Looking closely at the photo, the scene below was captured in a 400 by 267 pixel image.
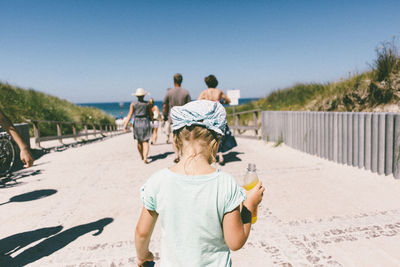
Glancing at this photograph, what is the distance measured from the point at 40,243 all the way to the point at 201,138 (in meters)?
2.82

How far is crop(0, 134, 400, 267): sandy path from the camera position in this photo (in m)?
2.74

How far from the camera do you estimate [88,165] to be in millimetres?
7371

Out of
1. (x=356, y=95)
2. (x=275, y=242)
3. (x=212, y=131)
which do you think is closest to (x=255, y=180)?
(x=212, y=131)

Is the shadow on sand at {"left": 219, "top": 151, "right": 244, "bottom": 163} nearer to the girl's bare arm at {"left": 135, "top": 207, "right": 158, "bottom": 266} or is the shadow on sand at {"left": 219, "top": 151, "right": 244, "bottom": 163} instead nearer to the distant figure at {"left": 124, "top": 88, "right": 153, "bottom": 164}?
the distant figure at {"left": 124, "top": 88, "right": 153, "bottom": 164}

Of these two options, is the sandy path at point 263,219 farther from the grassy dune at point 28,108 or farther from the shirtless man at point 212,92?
the grassy dune at point 28,108

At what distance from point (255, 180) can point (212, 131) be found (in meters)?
0.60

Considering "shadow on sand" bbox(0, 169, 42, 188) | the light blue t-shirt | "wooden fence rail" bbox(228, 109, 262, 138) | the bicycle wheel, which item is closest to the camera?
the light blue t-shirt

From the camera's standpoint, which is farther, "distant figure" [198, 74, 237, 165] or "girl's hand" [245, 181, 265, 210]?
"distant figure" [198, 74, 237, 165]

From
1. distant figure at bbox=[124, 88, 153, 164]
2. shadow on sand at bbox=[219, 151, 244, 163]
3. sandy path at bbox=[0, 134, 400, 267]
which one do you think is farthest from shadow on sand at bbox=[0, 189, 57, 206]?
shadow on sand at bbox=[219, 151, 244, 163]

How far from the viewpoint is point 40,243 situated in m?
3.15

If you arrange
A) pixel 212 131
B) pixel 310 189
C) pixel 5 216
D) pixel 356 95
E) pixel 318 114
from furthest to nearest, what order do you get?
1. pixel 356 95
2. pixel 318 114
3. pixel 310 189
4. pixel 5 216
5. pixel 212 131

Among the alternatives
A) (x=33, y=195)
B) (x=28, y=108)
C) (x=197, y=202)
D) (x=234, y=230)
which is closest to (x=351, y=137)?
(x=234, y=230)

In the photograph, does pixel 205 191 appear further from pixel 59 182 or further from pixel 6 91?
pixel 6 91

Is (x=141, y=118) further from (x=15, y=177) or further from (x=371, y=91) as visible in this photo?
(x=371, y=91)
